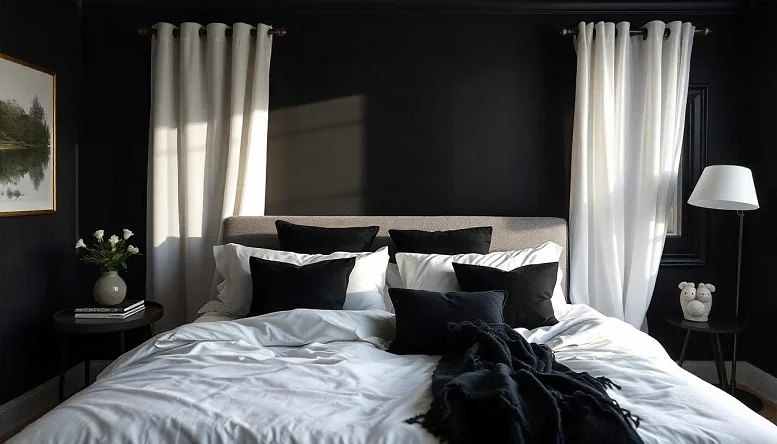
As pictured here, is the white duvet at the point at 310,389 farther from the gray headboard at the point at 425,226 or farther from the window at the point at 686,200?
the window at the point at 686,200

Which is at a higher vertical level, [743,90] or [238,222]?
[743,90]

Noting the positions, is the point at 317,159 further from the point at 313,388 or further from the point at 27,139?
the point at 313,388

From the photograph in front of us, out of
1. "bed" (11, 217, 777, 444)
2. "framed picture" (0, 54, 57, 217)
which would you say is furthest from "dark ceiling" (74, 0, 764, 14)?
"bed" (11, 217, 777, 444)

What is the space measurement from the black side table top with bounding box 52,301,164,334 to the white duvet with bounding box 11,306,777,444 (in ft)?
3.38

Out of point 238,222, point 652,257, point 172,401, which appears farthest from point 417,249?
point 172,401

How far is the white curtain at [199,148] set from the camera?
4242mm

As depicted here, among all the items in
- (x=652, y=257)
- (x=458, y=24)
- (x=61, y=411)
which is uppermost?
(x=458, y=24)

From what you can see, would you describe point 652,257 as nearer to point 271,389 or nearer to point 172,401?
point 271,389

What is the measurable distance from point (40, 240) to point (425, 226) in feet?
7.89

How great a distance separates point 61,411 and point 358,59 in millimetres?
3016

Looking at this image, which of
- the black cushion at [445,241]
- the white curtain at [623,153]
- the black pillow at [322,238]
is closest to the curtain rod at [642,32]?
the white curtain at [623,153]

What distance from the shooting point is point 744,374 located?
4.47 metres

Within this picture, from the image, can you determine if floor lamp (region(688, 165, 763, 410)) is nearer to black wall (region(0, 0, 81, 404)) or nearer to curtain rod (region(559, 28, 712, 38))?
curtain rod (region(559, 28, 712, 38))

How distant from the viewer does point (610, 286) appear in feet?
13.7
